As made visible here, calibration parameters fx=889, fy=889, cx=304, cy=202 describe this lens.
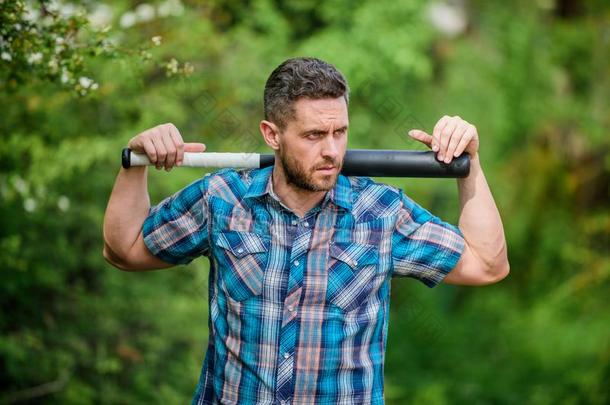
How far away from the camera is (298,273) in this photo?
2768 millimetres

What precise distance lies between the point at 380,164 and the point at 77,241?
3.09 meters

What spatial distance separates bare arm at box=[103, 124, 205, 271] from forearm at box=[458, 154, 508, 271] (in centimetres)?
89

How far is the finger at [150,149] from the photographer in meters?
2.76

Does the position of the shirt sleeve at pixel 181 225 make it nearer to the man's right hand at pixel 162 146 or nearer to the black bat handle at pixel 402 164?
the man's right hand at pixel 162 146

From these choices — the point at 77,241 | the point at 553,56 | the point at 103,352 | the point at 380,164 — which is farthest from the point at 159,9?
the point at 553,56

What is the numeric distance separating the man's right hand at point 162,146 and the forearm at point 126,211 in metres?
0.16

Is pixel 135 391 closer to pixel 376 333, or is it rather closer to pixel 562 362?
pixel 376 333

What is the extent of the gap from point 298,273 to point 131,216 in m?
0.63

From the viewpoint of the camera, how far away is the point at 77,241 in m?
5.44

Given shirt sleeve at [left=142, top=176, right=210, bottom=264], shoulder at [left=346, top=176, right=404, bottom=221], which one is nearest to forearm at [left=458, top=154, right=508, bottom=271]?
shoulder at [left=346, top=176, right=404, bottom=221]

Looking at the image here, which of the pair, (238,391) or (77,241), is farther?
(77,241)

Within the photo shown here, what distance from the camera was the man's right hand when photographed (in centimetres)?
277

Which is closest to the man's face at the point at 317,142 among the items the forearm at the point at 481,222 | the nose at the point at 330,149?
the nose at the point at 330,149

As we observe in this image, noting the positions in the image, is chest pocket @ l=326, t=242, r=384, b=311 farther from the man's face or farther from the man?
the man's face
